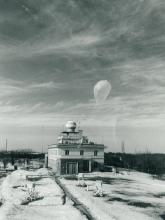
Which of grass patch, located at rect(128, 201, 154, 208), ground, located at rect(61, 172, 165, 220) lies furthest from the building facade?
grass patch, located at rect(128, 201, 154, 208)

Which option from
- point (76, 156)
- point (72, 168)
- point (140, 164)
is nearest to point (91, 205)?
point (72, 168)

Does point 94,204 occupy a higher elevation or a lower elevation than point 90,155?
lower

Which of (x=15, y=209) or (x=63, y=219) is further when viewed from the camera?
(x=15, y=209)

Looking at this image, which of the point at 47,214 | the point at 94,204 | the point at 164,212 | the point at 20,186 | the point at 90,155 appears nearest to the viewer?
the point at 47,214

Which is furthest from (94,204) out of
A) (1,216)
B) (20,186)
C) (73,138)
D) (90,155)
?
(73,138)

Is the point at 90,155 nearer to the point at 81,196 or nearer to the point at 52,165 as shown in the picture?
the point at 52,165

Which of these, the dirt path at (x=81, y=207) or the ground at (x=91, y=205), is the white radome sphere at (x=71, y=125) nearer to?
the ground at (x=91, y=205)

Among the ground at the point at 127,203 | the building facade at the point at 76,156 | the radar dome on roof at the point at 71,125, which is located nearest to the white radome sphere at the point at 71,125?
the radar dome on roof at the point at 71,125

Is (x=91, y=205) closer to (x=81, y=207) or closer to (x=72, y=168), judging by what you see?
(x=81, y=207)
